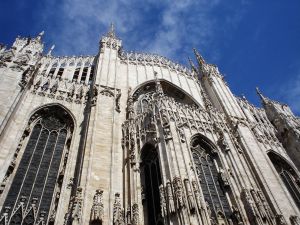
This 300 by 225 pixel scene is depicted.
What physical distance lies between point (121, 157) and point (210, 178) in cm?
378

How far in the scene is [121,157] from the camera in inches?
536

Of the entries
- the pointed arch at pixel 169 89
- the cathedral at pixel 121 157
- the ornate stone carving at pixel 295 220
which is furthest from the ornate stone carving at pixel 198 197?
the pointed arch at pixel 169 89

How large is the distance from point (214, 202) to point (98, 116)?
621 centimetres

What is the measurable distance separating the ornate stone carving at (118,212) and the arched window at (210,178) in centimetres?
304

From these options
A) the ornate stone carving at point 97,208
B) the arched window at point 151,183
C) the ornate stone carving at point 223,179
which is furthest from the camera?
the ornate stone carving at point 223,179

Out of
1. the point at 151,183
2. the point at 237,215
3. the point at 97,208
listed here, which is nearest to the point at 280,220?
the point at 237,215

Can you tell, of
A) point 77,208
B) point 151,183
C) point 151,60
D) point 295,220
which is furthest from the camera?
point 151,60

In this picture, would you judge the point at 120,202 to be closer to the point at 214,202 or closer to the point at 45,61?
the point at 214,202

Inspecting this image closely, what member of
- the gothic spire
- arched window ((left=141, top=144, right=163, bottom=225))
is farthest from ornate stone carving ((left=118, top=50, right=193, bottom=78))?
arched window ((left=141, top=144, right=163, bottom=225))

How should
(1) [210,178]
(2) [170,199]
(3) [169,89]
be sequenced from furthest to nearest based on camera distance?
(3) [169,89], (1) [210,178], (2) [170,199]

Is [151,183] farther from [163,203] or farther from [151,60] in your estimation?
[151,60]

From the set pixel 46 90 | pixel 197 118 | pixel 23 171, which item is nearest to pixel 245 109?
pixel 197 118

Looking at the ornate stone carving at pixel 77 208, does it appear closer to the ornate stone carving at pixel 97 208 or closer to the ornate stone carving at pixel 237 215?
the ornate stone carving at pixel 97 208

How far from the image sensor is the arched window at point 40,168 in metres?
11.5
